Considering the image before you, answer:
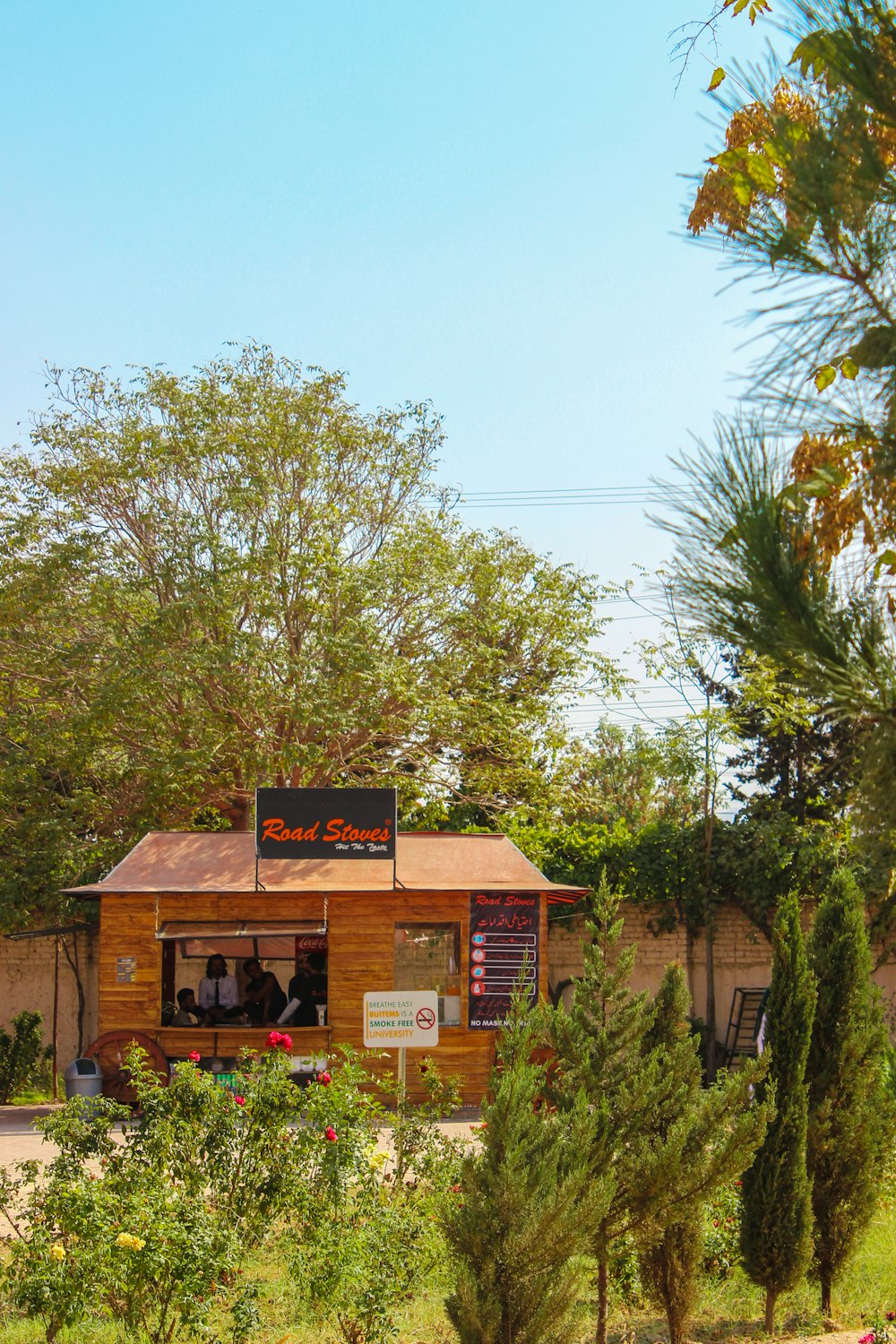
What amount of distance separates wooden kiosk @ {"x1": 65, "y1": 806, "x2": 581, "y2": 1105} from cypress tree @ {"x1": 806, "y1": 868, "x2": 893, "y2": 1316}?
7.63 meters

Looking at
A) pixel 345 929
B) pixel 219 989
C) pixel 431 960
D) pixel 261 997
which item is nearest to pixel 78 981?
pixel 219 989

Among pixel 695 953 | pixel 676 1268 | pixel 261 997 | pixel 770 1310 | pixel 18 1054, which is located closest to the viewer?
pixel 676 1268

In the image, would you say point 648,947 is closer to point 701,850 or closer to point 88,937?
point 701,850

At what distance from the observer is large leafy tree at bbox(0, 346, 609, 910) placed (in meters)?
16.5

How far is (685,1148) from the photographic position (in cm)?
584

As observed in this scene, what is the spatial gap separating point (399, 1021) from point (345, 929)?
14.4 ft

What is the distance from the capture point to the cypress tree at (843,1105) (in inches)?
272

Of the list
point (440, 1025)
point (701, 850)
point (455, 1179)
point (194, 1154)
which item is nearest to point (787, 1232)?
point (455, 1179)

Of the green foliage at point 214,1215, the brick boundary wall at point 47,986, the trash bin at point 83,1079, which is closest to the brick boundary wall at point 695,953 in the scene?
the brick boundary wall at point 47,986

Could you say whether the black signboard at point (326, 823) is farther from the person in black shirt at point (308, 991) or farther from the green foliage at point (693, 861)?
the green foliage at point (693, 861)

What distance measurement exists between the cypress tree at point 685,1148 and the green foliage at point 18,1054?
12.1 metres

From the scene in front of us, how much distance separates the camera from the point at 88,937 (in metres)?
19.3

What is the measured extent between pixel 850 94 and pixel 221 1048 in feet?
43.3

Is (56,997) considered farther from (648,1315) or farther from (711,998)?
(648,1315)
